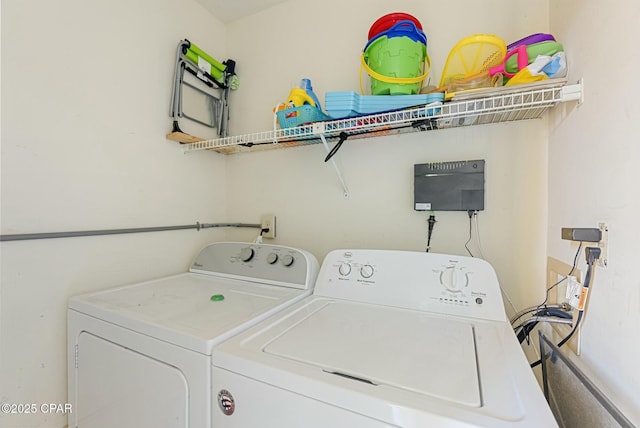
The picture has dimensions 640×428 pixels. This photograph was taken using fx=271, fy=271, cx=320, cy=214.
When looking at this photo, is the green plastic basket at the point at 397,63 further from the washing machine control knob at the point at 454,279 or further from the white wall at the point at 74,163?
the white wall at the point at 74,163

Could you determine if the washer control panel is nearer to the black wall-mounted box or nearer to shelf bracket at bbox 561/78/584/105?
the black wall-mounted box

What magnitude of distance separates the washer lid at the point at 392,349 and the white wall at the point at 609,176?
27 centimetres

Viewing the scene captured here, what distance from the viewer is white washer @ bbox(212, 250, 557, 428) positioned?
495mm

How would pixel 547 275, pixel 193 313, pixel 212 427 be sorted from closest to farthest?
pixel 212 427, pixel 193 313, pixel 547 275

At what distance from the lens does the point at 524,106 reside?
0.95 meters

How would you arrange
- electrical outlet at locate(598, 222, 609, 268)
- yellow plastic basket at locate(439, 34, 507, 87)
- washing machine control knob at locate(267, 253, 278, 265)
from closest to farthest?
electrical outlet at locate(598, 222, 609, 268) → yellow plastic basket at locate(439, 34, 507, 87) → washing machine control knob at locate(267, 253, 278, 265)

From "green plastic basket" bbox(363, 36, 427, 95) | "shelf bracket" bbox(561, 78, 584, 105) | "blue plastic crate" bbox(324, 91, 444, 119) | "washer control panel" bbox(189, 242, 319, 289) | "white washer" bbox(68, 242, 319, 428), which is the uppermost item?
"green plastic basket" bbox(363, 36, 427, 95)

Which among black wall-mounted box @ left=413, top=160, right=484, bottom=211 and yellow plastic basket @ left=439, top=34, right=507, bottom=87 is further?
black wall-mounted box @ left=413, top=160, right=484, bottom=211

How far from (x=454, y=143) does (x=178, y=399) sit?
4.47 feet

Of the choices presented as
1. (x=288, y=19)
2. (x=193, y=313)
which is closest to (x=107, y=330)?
(x=193, y=313)

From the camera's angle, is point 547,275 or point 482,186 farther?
point 482,186

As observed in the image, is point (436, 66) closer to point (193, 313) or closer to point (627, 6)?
point (627, 6)

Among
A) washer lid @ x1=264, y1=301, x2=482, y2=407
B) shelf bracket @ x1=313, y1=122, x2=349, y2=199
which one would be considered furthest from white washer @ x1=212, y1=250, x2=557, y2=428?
shelf bracket @ x1=313, y1=122, x2=349, y2=199

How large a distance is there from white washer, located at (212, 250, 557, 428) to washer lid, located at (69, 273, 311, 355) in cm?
6
